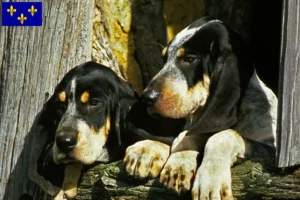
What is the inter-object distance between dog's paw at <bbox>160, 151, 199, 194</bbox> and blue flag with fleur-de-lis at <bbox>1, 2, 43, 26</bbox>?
1.92m

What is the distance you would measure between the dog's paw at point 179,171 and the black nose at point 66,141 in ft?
2.37

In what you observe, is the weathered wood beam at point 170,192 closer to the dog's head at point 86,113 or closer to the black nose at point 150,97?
the dog's head at point 86,113

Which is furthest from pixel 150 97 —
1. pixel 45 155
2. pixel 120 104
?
pixel 45 155

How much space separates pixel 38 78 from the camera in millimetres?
6848

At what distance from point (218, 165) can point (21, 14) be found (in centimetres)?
241

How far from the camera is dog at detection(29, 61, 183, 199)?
6035 millimetres

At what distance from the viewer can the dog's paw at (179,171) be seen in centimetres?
529

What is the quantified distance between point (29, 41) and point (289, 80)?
8.04ft

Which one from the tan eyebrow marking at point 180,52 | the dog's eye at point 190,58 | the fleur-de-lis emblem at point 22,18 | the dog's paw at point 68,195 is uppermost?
the fleur-de-lis emblem at point 22,18

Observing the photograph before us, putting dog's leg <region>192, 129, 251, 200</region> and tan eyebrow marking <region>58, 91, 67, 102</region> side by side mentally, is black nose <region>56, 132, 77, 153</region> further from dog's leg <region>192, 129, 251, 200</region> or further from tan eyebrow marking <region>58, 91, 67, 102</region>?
dog's leg <region>192, 129, 251, 200</region>

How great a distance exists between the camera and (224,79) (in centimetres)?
580

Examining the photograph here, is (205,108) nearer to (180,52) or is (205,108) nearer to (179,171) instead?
(180,52)

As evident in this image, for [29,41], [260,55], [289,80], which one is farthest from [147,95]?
[260,55]

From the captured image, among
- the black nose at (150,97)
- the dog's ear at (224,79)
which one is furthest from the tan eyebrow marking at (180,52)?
the black nose at (150,97)
